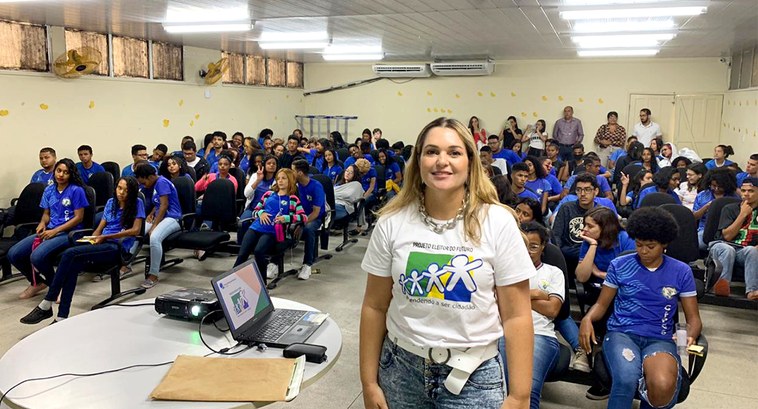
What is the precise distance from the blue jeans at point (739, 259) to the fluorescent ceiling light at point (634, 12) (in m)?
2.54

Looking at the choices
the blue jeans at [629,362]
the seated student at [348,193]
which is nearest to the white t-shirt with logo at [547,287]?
the blue jeans at [629,362]

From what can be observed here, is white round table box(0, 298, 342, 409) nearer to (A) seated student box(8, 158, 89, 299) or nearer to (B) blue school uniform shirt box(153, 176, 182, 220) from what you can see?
(A) seated student box(8, 158, 89, 299)

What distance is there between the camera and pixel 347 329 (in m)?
4.36

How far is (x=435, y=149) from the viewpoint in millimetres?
1625

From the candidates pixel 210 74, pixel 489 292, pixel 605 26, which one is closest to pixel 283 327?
pixel 489 292

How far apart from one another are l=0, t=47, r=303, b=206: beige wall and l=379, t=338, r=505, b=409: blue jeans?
725 cm

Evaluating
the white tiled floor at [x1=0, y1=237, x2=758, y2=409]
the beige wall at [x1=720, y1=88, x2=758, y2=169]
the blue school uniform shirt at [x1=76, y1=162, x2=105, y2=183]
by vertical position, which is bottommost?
the white tiled floor at [x1=0, y1=237, x2=758, y2=409]

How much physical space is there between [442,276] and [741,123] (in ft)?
33.0

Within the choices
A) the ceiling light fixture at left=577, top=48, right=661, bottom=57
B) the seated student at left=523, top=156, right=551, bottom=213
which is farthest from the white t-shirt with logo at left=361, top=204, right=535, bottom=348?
the ceiling light fixture at left=577, top=48, right=661, bottom=57

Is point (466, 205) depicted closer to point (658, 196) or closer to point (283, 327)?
point (283, 327)

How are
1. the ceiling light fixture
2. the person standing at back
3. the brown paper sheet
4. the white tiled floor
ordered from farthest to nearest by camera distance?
the person standing at back → the ceiling light fixture → the white tiled floor → the brown paper sheet

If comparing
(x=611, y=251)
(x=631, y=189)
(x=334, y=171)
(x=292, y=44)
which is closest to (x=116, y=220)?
(x=334, y=171)

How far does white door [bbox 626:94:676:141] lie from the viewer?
1138 centimetres

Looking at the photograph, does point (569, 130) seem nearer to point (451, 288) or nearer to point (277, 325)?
point (277, 325)
